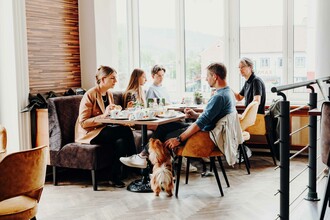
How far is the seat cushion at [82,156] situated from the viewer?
204 inches

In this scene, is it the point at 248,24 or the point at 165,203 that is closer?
the point at 165,203

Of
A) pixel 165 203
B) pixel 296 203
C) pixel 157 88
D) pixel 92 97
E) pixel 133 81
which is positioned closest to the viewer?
pixel 296 203

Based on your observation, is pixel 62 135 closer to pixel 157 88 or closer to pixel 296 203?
pixel 157 88

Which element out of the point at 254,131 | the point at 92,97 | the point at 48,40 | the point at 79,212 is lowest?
the point at 79,212

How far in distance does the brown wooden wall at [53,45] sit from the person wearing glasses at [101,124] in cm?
86

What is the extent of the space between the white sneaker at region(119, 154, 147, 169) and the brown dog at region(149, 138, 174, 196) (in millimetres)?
297

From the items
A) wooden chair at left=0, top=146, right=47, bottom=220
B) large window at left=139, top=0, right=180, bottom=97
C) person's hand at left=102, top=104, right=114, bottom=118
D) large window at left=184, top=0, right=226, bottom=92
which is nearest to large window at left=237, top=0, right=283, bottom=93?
large window at left=184, top=0, right=226, bottom=92

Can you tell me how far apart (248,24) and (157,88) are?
1765 millimetres

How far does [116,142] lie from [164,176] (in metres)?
0.88

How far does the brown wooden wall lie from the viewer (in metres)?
5.71

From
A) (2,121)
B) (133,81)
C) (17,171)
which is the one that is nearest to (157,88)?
(133,81)

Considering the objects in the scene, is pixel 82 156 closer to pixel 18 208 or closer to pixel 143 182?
pixel 143 182

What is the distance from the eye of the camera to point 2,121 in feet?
18.2

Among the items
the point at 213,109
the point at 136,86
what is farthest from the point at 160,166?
the point at 136,86
